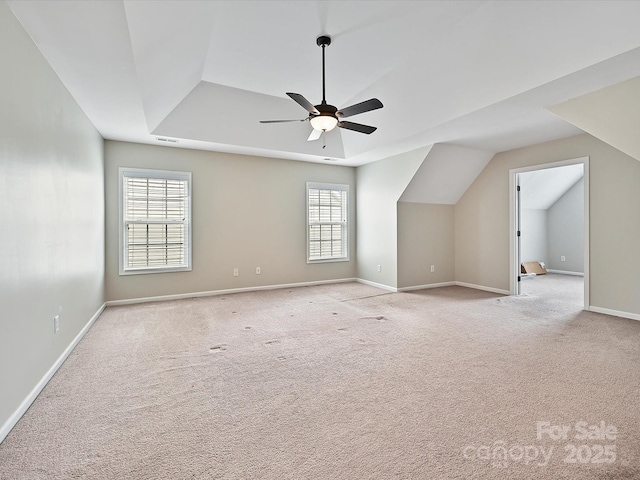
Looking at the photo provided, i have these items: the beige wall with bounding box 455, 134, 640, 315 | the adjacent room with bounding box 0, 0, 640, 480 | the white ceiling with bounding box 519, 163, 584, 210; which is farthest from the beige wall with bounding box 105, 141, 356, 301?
the white ceiling with bounding box 519, 163, 584, 210

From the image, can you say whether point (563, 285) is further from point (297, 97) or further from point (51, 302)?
point (51, 302)

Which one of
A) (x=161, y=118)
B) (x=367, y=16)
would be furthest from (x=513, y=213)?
(x=161, y=118)

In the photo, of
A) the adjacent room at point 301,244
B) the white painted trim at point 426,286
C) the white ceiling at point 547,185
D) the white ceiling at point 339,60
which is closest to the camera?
the adjacent room at point 301,244

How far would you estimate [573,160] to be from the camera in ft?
15.0

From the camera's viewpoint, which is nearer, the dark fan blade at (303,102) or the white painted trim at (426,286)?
the dark fan blade at (303,102)

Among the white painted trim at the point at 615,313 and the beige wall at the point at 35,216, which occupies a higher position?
the beige wall at the point at 35,216

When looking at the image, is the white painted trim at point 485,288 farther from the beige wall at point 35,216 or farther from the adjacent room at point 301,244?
the beige wall at point 35,216

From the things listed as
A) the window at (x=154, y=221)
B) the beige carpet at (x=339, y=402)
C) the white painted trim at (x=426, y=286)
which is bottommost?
the beige carpet at (x=339, y=402)

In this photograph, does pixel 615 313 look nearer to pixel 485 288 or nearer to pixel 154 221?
pixel 485 288

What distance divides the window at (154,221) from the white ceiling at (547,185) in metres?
6.58

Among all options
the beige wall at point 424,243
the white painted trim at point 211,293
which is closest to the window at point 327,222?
the white painted trim at point 211,293

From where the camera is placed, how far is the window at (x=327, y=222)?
21.0ft

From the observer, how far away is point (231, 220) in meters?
5.61

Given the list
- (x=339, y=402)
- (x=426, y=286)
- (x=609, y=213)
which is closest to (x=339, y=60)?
(x=339, y=402)
